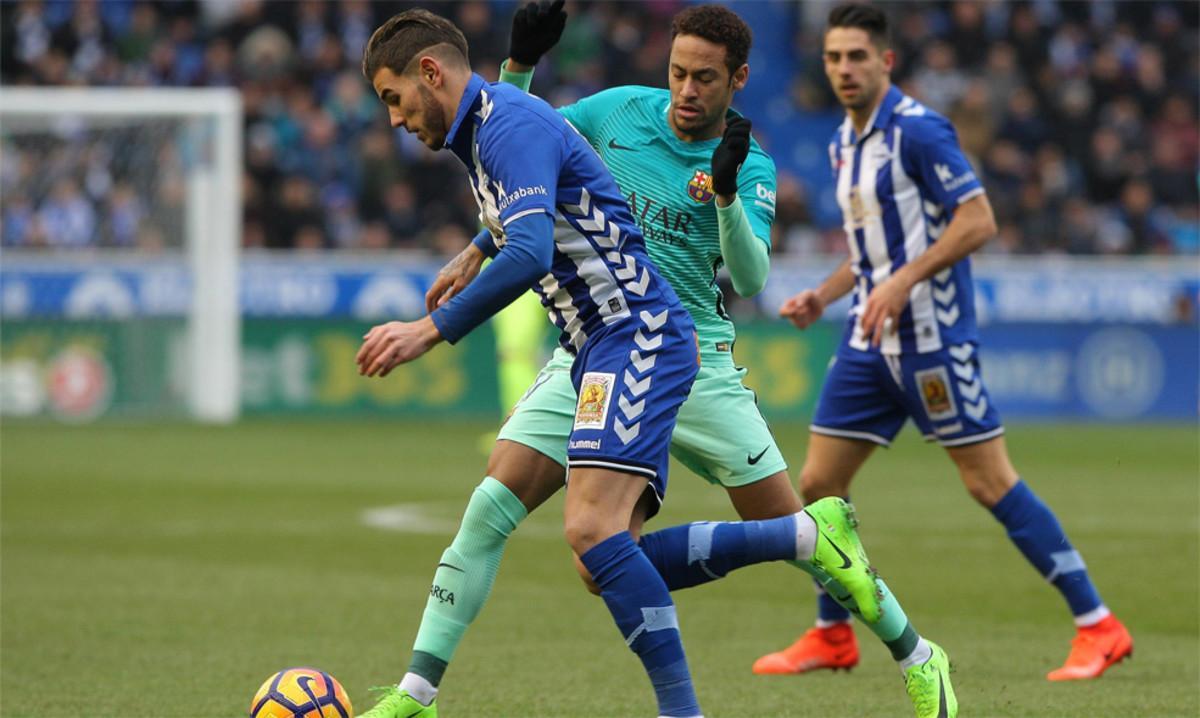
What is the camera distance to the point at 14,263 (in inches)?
804

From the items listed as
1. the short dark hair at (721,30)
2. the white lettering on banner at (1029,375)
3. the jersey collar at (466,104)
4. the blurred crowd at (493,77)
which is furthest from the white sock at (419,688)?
the white lettering on banner at (1029,375)

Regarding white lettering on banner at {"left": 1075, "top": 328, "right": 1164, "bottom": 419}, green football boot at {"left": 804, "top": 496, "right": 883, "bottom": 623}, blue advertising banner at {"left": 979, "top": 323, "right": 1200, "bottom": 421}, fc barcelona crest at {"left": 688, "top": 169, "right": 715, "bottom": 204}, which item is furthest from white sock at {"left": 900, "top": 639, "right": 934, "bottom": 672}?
white lettering on banner at {"left": 1075, "top": 328, "right": 1164, "bottom": 419}

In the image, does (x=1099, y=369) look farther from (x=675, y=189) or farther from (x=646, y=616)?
(x=646, y=616)

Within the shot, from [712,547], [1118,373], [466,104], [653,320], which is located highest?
[466,104]

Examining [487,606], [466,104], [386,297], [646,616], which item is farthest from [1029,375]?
[466,104]

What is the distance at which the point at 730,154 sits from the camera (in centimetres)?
485

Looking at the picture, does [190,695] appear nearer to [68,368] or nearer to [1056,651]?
[1056,651]

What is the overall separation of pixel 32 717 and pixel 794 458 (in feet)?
34.7

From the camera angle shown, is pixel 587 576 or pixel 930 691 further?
pixel 930 691

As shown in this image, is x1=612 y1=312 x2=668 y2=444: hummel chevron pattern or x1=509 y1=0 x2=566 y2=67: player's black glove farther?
x1=509 y1=0 x2=566 y2=67: player's black glove

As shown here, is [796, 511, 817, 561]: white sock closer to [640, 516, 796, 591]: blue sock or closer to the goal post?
[640, 516, 796, 591]: blue sock

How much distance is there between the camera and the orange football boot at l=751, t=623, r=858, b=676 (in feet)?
21.6

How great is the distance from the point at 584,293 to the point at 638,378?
11.3 inches

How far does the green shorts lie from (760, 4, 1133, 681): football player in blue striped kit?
124 cm
